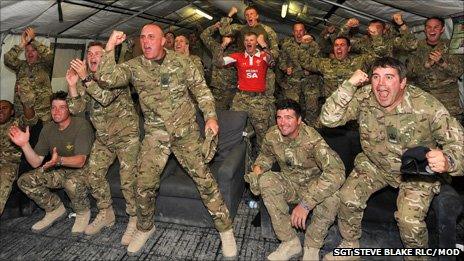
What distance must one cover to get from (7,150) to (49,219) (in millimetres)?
1126

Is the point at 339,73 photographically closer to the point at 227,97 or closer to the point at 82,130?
the point at 227,97

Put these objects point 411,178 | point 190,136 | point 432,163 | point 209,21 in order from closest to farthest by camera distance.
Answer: point 432,163 < point 411,178 < point 190,136 < point 209,21

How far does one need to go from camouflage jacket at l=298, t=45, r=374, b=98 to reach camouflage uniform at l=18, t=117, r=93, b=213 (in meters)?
4.19

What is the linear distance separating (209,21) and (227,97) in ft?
25.2

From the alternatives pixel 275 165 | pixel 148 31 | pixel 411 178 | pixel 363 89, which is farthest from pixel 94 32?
pixel 411 178

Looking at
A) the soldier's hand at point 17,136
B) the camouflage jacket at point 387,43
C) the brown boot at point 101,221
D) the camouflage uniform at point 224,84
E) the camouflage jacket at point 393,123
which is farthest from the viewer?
the camouflage uniform at point 224,84

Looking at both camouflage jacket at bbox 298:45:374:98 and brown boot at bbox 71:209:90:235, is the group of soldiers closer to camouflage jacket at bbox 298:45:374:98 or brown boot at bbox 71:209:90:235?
brown boot at bbox 71:209:90:235

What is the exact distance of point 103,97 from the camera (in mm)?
3408

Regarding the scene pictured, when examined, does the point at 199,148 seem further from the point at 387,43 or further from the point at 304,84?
the point at 304,84

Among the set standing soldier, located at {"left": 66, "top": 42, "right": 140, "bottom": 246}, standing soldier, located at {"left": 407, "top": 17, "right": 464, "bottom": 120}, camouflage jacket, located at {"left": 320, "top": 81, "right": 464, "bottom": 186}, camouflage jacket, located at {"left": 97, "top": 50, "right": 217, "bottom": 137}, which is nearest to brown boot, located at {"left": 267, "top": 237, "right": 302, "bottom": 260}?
camouflage jacket, located at {"left": 320, "top": 81, "right": 464, "bottom": 186}

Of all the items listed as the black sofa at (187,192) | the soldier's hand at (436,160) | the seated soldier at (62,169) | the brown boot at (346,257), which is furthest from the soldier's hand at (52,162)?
the soldier's hand at (436,160)

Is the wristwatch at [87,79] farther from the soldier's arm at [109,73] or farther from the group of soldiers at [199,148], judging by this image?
the soldier's arm at [109,73]

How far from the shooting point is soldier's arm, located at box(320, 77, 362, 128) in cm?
293

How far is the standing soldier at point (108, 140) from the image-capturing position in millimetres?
3682
